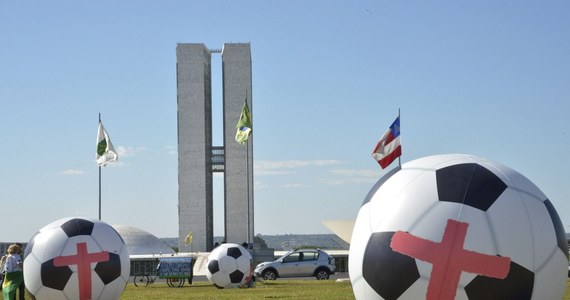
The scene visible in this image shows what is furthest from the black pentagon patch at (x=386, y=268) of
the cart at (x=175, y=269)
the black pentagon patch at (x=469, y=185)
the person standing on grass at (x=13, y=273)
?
the cart at (x=175, y=269)

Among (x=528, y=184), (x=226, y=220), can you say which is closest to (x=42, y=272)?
(x=528, y=184)

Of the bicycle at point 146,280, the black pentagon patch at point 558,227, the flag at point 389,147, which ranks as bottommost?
the bicycle at point 146,280

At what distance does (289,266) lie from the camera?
39.0 m

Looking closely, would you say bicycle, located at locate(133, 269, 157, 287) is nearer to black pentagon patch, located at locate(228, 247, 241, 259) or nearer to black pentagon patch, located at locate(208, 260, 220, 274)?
black pentagon patch, located at locate(208, 260, 220, 274)

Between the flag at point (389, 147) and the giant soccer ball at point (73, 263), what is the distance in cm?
751

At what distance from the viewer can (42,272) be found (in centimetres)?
1532

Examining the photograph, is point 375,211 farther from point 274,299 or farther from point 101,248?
point 274,299

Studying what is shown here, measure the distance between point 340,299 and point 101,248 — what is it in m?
5.50

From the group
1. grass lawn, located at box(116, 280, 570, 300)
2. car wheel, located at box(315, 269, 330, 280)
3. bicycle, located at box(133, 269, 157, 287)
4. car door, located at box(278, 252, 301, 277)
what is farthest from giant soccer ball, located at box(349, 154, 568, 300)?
car door, located at box(278, 252, 301, 277)

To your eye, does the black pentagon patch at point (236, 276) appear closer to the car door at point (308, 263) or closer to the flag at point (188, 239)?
the car door at point (308, 263)

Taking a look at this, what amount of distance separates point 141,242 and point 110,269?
107418mm

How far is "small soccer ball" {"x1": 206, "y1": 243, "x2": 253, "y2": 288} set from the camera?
95.9ft

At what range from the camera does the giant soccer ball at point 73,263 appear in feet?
49.8

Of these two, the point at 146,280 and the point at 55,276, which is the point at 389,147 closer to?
the point at 55,276
